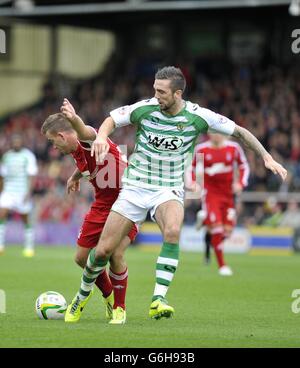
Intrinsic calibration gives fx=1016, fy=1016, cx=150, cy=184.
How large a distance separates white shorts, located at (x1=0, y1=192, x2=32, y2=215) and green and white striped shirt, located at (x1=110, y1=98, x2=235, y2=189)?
12071mm

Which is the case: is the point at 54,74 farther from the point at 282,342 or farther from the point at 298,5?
the point at 282,342

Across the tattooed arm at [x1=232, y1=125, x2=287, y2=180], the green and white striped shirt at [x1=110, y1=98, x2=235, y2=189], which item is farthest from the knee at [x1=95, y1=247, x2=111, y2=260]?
the tattooed arm at [x1=232, y1=125, x2=287, y2=180]

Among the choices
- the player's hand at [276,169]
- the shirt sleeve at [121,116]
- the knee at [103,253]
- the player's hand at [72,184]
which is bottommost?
the knee at [103,253]

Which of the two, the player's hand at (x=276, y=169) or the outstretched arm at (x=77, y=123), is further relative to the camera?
the player's hand at (x=276, y=169)

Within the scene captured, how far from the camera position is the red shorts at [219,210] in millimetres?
17219

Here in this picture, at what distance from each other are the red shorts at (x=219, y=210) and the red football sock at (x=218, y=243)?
20 centimetres

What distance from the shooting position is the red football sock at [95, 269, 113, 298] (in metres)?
10.1

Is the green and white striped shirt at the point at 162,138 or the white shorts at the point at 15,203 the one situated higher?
the white shorts at the point at 15,203

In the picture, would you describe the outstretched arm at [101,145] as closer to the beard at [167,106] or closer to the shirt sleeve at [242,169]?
the beard at [167,106]

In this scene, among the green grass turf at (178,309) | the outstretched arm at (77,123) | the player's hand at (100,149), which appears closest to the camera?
the green grass turf at (178,309)

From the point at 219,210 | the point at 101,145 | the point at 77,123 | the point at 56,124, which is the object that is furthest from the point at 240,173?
the point at 101,145

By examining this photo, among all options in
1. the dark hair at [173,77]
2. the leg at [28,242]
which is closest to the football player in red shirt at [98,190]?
the dark hair at [173,77]

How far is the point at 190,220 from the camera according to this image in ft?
83.8

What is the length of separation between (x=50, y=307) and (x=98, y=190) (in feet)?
4.03
